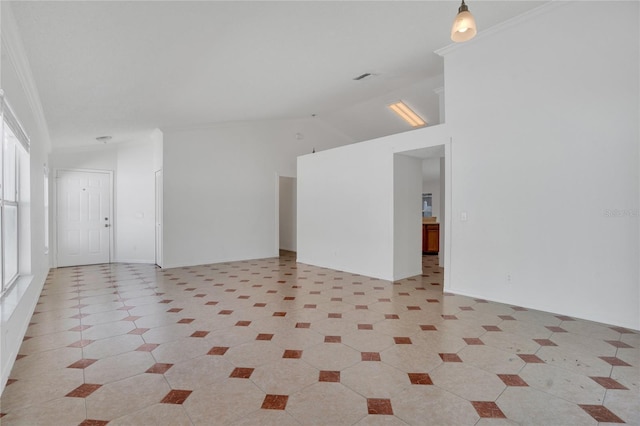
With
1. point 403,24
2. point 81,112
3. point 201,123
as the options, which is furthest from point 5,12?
point 201,123

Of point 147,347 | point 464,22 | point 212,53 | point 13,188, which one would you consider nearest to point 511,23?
point 464,22

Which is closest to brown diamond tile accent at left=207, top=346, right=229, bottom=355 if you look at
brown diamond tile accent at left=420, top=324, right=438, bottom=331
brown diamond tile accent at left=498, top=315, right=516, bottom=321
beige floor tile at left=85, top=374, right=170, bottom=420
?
beige floor tile at left=85, top=374, right=170, bottom=420

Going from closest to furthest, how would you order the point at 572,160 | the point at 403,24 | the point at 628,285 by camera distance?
the point at 628,285, the point at 572,160, the point at 403,24

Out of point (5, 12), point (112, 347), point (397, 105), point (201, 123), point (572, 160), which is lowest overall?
point (112, 347)

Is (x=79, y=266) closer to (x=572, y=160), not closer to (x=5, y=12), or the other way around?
(x=5, y=12)

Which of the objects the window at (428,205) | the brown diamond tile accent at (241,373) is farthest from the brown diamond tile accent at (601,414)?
the window at (428,205)

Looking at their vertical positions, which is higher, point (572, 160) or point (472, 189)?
point (572, 160)

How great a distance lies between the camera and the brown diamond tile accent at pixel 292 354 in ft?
8.68

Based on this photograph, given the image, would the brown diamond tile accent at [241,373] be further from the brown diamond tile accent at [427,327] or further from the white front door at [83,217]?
the white front door at [83,217]

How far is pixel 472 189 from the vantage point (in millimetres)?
4434

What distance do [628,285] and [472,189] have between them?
1.90 metres

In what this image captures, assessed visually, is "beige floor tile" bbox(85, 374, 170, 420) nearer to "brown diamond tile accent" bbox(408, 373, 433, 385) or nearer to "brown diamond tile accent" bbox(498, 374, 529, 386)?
"brown diamond tile accent" bbox(408, 373, 433, 385)

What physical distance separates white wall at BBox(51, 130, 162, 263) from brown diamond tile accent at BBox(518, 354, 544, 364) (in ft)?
24.1

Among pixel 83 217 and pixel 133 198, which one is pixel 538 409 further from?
pixel 83 217
